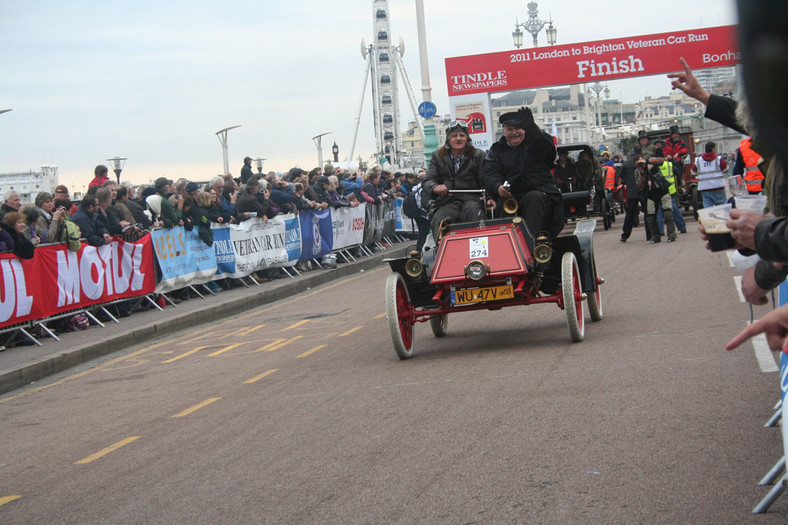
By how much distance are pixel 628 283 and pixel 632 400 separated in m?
7.42

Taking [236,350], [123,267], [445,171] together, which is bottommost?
[236,350]

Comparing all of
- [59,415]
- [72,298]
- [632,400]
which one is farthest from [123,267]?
[632,400]

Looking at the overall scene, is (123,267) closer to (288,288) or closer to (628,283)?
(288,288)

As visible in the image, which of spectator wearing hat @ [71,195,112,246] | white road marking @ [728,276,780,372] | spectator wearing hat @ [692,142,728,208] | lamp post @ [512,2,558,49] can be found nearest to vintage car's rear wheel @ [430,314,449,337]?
white road marking @ [728,276,780,372]

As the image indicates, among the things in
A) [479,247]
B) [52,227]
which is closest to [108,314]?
[52,227]

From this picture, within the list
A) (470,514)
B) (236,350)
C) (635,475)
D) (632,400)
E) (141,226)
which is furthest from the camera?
(141,226)

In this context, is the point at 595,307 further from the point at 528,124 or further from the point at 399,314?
the point at 399,314

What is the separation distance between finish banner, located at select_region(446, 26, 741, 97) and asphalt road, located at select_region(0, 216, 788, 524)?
2659 centimetres

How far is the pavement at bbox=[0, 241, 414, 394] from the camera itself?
11.1 metres

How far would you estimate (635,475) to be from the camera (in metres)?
4.78

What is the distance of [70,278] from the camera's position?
1355 centimetres

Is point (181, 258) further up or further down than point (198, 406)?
further up

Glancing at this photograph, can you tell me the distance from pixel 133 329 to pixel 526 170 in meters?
6.31

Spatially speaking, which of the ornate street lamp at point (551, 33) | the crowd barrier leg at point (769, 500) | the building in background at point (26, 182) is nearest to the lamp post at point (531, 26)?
the ornate street lamp at point (551, 33)
